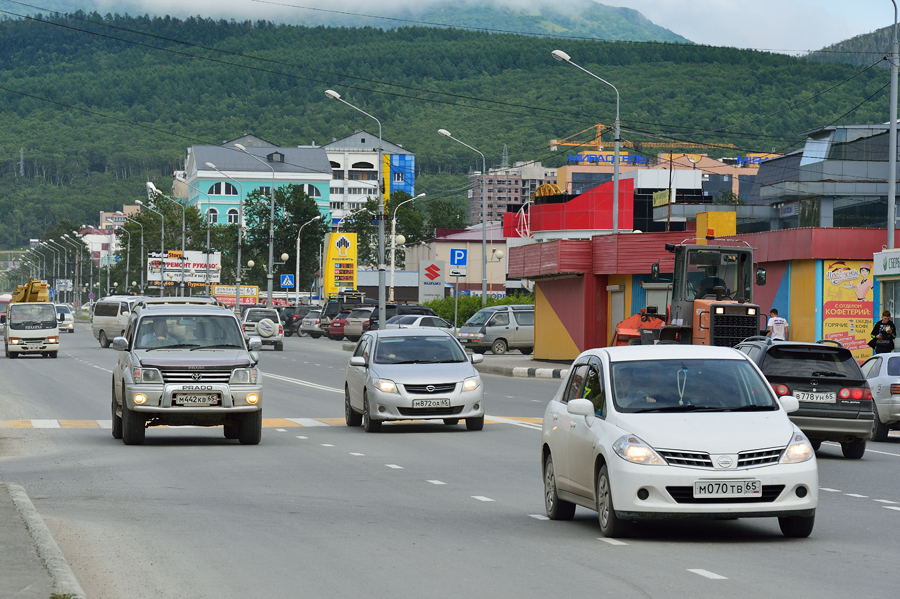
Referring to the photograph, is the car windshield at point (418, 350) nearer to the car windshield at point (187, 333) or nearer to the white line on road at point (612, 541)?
the car windshield at point (187, 333)

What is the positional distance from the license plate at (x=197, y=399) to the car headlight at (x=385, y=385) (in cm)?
318

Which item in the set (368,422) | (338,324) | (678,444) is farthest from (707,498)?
(338,324)

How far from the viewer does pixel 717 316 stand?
87.9 feet

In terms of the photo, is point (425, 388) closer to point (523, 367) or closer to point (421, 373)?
point (421, 373)

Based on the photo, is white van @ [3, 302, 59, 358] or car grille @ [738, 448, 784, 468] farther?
white van @ [3, 302, 59, 358]

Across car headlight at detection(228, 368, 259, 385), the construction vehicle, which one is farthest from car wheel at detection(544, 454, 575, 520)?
the construction vehicle

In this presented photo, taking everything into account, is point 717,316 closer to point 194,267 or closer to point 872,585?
point 872,585

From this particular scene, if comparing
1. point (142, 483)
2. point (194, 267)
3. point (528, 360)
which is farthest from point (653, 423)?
point (194, 267)

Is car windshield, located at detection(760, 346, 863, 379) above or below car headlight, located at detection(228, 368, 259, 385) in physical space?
above

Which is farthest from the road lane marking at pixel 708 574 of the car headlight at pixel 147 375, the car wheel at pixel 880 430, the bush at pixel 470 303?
the bush at pixel 470 303

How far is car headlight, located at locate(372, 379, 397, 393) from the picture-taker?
1953 centimetres

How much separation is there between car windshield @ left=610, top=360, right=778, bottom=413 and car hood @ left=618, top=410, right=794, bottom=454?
7.5 inches

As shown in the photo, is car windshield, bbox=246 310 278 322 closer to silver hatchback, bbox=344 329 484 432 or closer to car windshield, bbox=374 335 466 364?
silver hatchback, bbox=344 329 484 432

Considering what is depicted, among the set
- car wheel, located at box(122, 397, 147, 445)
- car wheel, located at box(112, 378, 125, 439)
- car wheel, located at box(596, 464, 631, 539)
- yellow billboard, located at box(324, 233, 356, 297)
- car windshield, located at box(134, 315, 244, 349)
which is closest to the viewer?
car wheel, located at box(596, 464, 631, 539)
